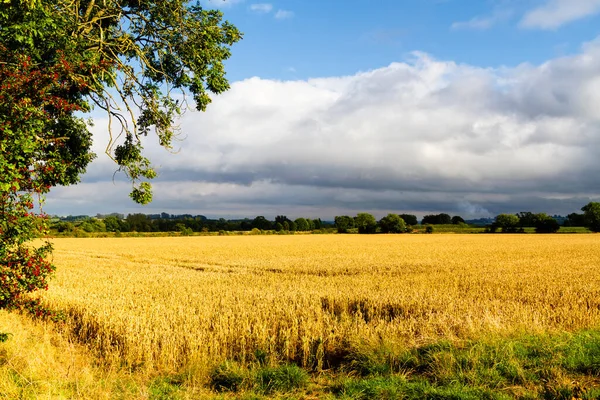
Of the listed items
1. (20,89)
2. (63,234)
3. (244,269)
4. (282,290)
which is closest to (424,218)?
(63,234)

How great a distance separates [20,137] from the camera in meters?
Result: 8.06

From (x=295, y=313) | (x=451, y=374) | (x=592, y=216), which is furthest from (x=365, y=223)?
(x=451, y=374)

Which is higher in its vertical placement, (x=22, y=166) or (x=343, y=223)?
(x=22, y=166)

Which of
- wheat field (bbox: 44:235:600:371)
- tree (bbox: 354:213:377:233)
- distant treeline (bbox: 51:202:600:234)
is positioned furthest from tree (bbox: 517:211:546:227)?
wheat field (bbox: 44:235:600:371)

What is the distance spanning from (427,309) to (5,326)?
11562 mm

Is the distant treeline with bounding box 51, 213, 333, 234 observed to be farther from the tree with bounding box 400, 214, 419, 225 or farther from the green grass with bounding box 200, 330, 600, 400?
the green grass with bounding box 200, 330, 600, 400

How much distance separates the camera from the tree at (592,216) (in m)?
111

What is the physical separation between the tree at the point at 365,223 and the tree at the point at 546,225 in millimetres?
43408

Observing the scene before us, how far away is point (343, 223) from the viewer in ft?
410

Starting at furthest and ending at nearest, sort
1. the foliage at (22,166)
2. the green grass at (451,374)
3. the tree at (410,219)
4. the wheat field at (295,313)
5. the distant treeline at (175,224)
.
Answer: the tree at (410,219), the distant treeline at (175,224), the wheat field at (295,313), the foliage at (22,166), the green grass at (451,374)

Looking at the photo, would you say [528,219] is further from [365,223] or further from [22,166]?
[22,166]

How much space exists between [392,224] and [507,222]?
101 feet

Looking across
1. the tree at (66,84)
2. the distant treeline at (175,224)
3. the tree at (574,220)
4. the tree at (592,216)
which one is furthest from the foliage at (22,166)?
the tree at (574,220)

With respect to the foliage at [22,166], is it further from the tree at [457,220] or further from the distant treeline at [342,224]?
the tree at [457,220]
